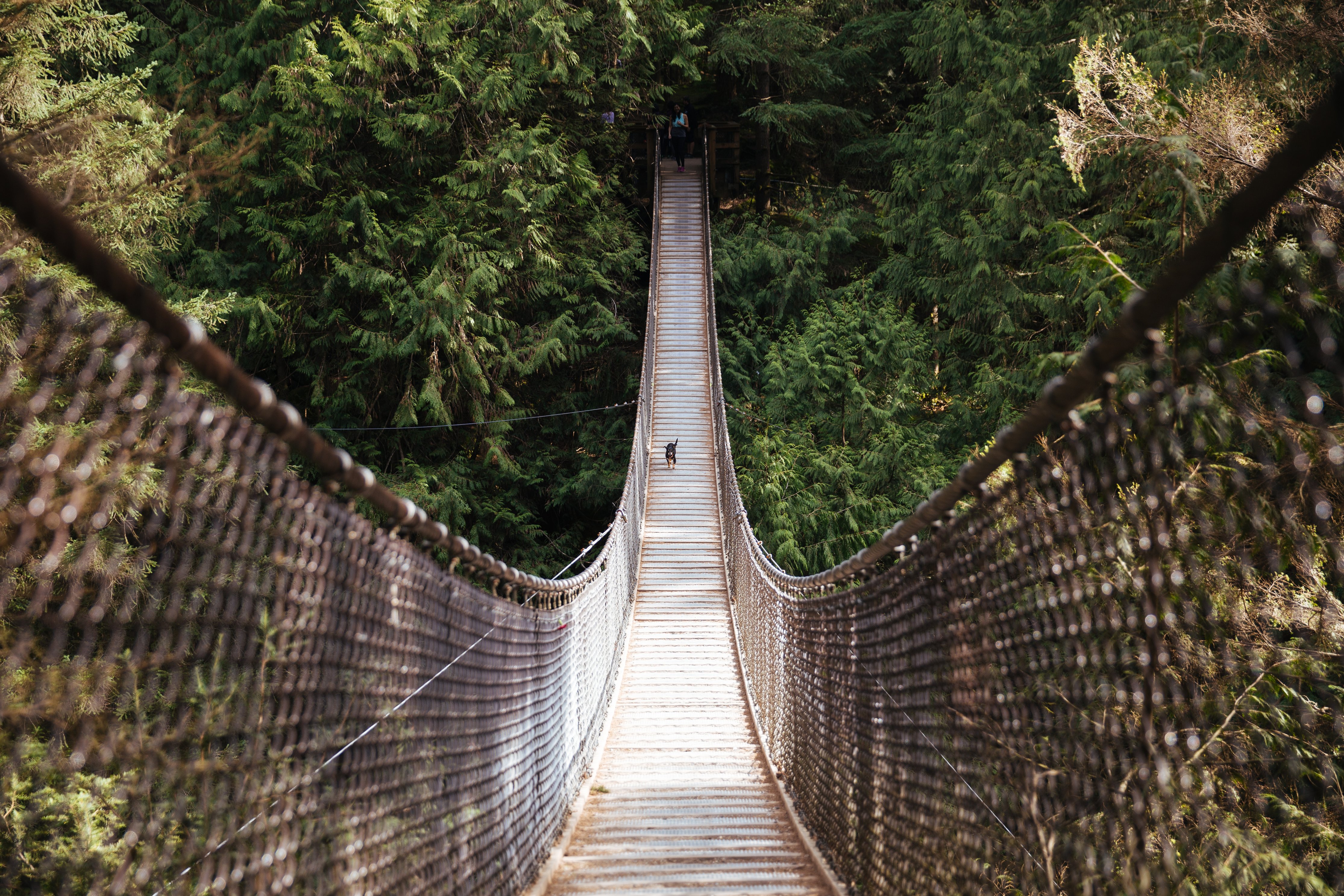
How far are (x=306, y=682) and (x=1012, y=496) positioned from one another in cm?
123

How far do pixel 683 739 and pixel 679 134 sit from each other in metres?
13.3

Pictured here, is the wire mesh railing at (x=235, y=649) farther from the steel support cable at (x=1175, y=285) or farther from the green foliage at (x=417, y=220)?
the green foliage at (x=417, y=220)

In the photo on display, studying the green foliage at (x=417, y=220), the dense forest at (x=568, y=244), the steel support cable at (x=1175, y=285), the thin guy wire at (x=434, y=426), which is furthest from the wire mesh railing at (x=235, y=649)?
the green foliage at (x=417, y=220)

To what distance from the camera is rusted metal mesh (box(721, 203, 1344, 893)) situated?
3.82ft

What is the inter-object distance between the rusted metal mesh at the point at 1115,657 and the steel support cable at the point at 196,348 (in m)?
1.09

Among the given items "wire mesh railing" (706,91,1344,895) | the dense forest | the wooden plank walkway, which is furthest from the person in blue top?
"wire mesh railing" (706,91,1344,895)

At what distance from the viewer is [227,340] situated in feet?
36.1

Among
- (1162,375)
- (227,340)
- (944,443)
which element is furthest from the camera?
(944,443)

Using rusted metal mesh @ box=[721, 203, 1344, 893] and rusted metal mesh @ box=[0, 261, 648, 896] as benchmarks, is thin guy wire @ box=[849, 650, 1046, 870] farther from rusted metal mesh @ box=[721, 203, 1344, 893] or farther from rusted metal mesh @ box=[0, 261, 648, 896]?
rusted metal mesh @ box=[0, 261, 648, 896]

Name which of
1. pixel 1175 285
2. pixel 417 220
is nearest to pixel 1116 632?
pixel 1175 285

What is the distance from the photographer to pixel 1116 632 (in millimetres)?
1399

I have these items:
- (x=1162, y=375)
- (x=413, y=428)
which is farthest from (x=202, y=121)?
(x=1162, y=375)

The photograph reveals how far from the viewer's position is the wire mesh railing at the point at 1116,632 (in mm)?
1076

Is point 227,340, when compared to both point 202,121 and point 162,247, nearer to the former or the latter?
point 202,121
